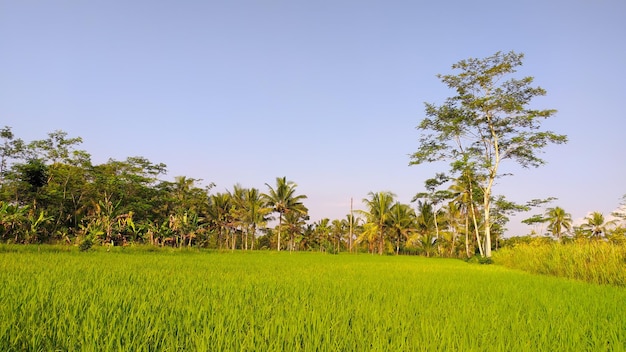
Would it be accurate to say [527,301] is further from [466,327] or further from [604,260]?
[604,260]

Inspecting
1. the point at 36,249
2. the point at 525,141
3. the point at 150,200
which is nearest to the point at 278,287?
the point at 36,249

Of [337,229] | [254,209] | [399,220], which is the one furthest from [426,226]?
[254,209]

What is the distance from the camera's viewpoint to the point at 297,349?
1901 mm

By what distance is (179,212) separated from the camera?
3131 cm

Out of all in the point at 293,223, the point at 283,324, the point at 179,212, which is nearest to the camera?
the point at 283,324

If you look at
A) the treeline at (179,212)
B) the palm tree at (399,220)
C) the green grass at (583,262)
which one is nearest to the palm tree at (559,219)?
the treeline at (179,212)

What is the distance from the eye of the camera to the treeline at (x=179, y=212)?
20688 mm

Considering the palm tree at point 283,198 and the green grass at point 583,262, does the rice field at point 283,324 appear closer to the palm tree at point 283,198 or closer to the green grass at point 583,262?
the green grass at point 583,262

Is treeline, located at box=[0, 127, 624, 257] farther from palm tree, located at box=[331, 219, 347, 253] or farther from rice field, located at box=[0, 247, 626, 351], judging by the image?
rice field, located at box=[0, 247, 626, 351]

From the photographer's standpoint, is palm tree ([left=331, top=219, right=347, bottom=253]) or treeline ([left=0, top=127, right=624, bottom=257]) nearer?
treeline ([left=0, top=127, right=624, bottom=257])

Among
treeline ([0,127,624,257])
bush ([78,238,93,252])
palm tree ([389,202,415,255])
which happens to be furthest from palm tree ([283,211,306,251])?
bush ([78,238,93,252])

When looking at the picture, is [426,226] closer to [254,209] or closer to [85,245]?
[254,209]

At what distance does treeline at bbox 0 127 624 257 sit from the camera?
20.7 m

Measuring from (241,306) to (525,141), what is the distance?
2063cm
